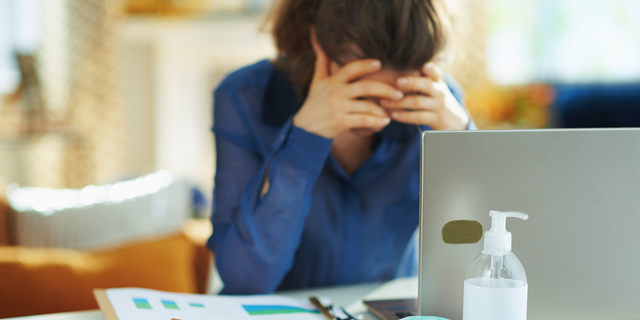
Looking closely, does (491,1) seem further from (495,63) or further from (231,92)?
(231,92)

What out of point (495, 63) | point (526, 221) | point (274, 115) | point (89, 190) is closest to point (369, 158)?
point (274, 115)

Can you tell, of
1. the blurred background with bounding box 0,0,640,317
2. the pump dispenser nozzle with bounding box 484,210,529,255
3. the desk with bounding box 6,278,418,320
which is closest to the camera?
the pump dispenser nozzle with bounding box 484,210,529,255

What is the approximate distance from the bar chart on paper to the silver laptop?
0.16m

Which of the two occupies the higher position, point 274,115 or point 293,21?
point 293,21

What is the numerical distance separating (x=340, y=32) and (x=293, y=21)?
170 mm

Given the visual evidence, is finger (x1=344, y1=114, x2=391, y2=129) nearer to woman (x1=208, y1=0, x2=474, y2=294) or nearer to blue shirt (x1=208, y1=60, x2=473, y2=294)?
woman (x1=208, y1=0, x2=474, y2=294)

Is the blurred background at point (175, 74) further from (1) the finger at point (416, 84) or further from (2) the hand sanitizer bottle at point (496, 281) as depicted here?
(2) the hand sanitizer bottle at point (496, 281)

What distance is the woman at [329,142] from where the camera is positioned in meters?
0.75

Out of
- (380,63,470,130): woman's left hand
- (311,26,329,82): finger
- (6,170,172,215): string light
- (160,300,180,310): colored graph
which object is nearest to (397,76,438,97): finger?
(380,63,470,130): woman's left hand

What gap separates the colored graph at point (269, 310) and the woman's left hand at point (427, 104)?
294 mm

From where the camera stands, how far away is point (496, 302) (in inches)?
19.7

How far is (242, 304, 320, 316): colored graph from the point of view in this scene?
0.62 meters

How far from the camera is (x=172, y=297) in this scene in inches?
24.9

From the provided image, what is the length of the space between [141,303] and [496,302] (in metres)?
0.37
